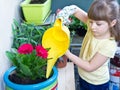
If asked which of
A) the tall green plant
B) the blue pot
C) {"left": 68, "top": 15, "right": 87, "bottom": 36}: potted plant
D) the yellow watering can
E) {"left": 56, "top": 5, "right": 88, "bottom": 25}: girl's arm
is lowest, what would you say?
{"left": 68, "top": 15, "right": 87, "bottom": 36}: potted plant

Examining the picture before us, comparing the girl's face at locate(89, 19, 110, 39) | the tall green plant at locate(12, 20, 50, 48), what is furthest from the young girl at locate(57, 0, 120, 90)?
the tall green plant at locate(12, 20, 50, 48)

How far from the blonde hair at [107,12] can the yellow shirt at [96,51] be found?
6cm

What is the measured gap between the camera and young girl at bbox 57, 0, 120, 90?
3.40 feet

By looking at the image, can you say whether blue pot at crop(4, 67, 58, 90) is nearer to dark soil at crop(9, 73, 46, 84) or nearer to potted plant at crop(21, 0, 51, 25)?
dark soil at crop(9, 73, 46, 84)

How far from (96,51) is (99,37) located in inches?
2.7

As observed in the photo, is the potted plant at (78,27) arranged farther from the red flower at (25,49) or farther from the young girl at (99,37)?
the red flower at (25,49)

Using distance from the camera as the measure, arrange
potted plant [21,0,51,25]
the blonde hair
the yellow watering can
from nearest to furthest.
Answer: the yellow watering can, the blonde hair, potted plant [21,0,51,25]

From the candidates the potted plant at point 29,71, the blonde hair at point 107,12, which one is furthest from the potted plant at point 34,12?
the potted plant at point 29,71

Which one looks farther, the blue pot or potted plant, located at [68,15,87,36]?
potted plant, located at [68,15,87,36]

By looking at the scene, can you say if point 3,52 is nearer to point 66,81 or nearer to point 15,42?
point 15,42

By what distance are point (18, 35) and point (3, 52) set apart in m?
0.19

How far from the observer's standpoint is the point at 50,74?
0.89 metres

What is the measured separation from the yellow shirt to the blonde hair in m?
0.06

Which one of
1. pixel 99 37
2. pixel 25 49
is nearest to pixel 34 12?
pixel 99 37
